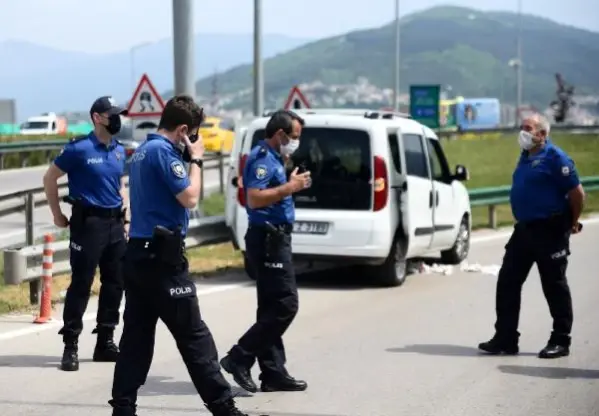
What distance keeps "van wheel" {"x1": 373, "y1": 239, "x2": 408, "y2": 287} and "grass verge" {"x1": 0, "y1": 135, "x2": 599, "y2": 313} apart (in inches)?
84.5

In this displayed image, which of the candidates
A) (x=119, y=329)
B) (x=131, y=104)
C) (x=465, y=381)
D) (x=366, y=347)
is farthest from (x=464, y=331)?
(x=131, y=104)

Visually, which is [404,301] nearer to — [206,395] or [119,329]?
[119,329]

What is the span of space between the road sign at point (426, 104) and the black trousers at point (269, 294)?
20.0 m

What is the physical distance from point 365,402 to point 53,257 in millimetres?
5127

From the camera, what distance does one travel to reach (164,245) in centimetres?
680

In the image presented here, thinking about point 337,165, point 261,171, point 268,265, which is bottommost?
point 268,265

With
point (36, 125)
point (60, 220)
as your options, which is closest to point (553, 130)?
point (36, 125)

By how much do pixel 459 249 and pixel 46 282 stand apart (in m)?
6.71

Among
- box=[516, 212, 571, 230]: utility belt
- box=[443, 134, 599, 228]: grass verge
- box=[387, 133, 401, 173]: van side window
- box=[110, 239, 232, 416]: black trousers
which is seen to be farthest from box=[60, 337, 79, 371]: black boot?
box=[443, 134, 599, 228]: grass verge

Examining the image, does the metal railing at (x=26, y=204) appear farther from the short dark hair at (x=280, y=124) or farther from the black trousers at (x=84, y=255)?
the short dark hair at (x=280, y=124)

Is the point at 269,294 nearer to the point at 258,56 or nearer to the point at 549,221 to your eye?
the point at 549,221

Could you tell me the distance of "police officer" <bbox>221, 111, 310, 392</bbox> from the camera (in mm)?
8336

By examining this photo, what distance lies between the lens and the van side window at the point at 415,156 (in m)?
14.2

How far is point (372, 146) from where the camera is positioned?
13.5 metres
